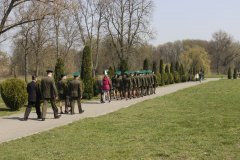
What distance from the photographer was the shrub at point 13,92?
38.9 ft

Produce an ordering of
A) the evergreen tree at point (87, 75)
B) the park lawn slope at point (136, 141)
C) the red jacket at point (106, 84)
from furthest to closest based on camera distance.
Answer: the evergreen tree at point (87, 75) < the red jacket at point (106, 84) < the park lawn slope at point (136, 141)

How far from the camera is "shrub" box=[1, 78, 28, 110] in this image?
1187cm

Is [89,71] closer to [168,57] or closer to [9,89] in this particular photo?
[9,89]

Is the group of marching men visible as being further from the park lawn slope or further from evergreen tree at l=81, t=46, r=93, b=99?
A: the park lawn slope

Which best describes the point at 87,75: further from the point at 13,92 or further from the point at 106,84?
the point at 13,92

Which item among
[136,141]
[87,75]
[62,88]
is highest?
[87,75]

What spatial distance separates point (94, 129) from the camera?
24.4 ft

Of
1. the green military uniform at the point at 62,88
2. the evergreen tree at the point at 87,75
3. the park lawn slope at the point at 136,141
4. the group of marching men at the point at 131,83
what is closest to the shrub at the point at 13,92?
the green military uniform at the point at 62,88

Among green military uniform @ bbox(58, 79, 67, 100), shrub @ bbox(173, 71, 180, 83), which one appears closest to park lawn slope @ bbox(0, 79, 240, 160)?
green military uniform @ bbox(58, 79, 67, 100)

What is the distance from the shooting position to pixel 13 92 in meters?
11.9

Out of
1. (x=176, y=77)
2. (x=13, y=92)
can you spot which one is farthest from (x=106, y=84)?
(x=176, y=77)

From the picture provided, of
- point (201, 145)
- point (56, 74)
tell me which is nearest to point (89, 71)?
point (56, 74)

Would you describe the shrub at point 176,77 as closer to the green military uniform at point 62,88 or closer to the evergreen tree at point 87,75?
the evergreen tree at point 87,75

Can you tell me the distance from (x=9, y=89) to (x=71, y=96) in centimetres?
355
